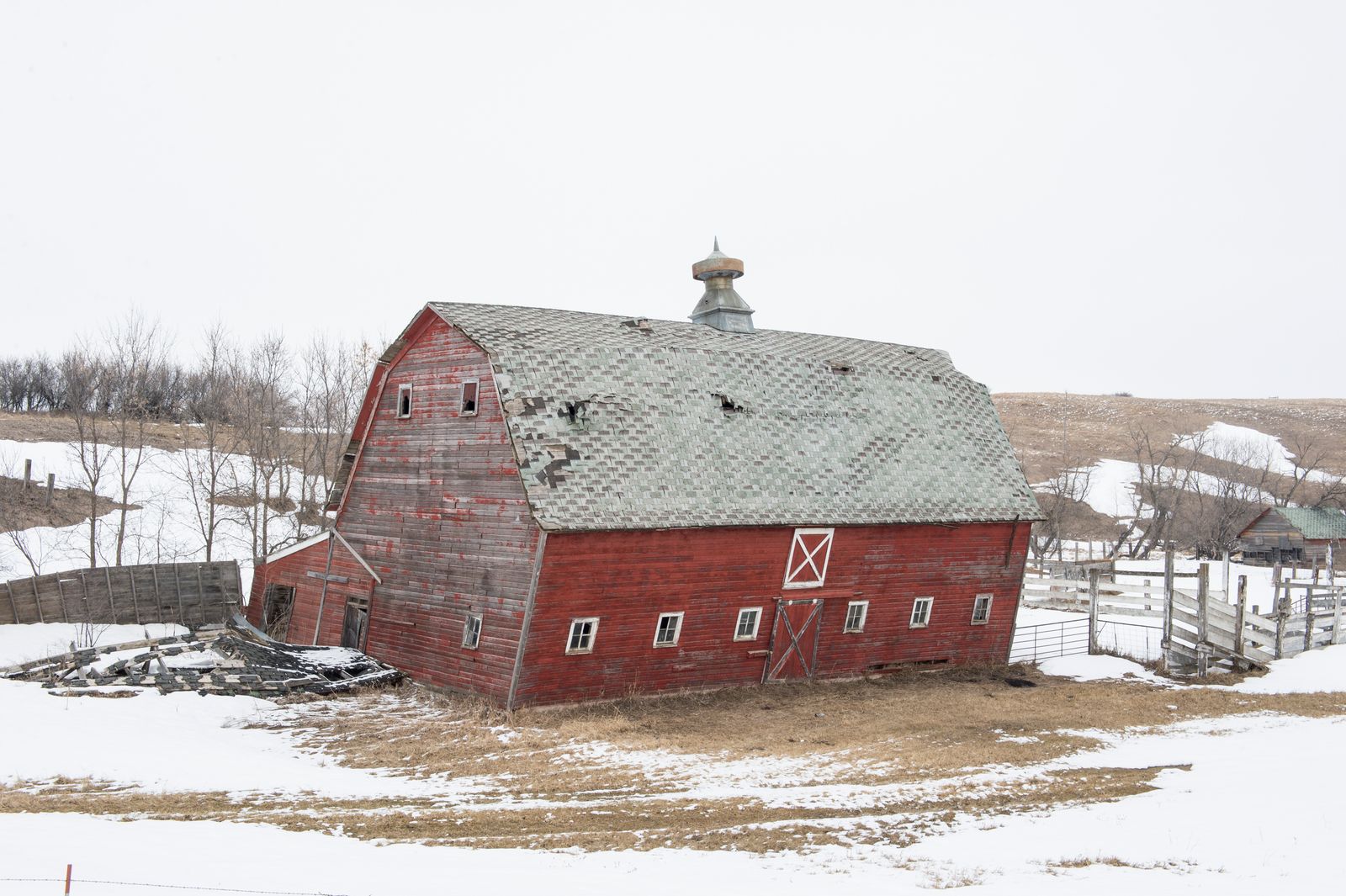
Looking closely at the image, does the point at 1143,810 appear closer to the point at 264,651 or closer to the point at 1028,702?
the point at 1028,702

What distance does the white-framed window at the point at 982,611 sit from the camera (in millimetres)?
24477

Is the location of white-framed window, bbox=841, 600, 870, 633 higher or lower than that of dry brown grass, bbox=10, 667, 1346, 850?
higher

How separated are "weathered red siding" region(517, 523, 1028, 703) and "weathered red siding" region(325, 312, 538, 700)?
0.94 meters

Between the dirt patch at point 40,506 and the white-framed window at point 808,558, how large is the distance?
31905mm

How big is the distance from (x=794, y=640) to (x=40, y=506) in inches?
1385

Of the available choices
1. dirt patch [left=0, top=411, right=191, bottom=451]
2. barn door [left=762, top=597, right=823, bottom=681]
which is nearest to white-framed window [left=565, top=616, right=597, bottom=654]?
barn door [left=762, top=597, right=823, bottom=681]

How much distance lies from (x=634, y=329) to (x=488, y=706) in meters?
9.52

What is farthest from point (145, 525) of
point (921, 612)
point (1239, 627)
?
point (1239, 627)

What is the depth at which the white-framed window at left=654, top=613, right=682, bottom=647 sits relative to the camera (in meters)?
19.7

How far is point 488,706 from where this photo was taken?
18453 millimetres

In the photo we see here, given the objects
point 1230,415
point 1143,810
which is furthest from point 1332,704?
point 1230,415

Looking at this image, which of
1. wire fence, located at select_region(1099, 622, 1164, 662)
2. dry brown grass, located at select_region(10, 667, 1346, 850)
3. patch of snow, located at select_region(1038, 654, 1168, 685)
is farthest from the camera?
wire fence, located at select_region(1099, 622, 1164, 662)

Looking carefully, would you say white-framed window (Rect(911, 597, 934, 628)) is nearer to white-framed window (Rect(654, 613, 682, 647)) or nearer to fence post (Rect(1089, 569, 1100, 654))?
fence post (Rect(1089, 569, 1100, 654))

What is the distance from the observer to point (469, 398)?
20.7 metres
